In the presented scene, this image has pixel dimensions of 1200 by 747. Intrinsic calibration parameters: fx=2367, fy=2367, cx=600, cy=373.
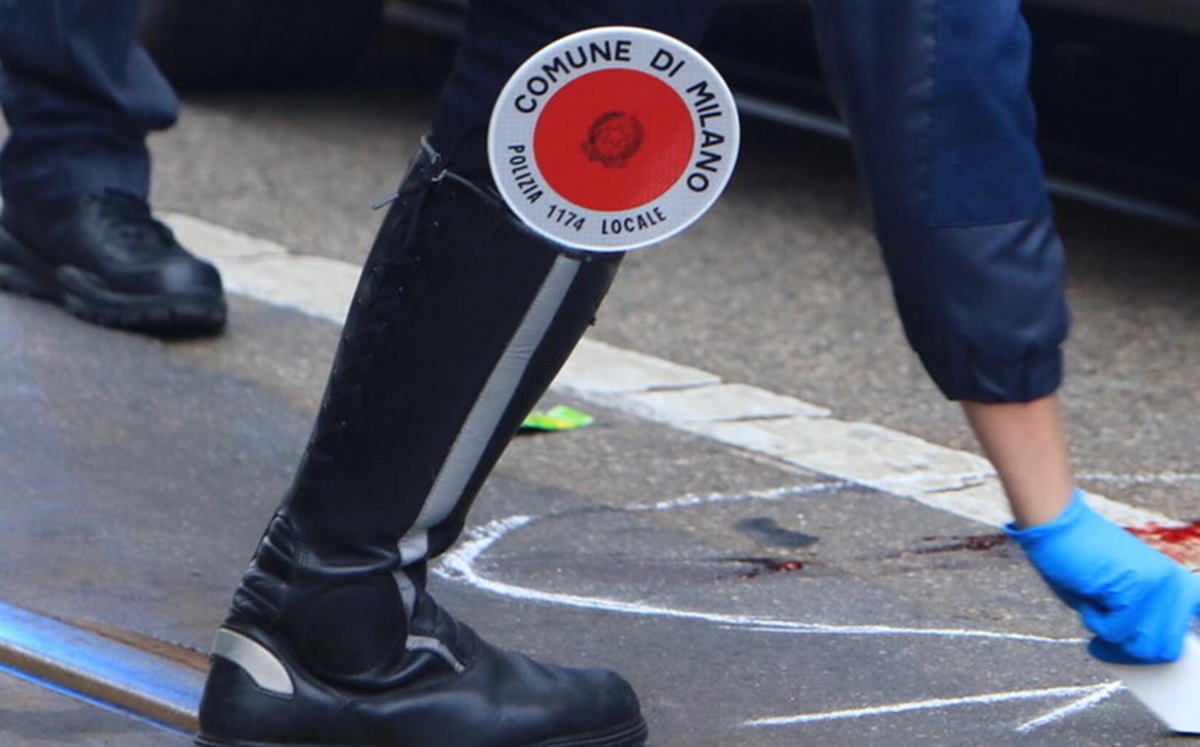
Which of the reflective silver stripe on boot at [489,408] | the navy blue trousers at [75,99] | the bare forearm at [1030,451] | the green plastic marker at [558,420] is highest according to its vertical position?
the bare forearm at [1030,451]

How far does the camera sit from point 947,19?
1.91 m

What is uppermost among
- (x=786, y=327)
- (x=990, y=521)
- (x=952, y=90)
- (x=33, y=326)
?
(x=952, y=90)

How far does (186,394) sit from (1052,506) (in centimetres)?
168

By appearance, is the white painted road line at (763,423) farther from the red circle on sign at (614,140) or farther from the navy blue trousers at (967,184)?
the red circle on sign at (614,140)

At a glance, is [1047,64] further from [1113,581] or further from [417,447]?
[417,447]

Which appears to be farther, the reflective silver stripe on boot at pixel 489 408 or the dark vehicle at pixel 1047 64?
the dark vehicle at pixel 1047 64

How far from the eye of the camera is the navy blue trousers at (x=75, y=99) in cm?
369

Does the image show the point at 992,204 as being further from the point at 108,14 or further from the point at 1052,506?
the point at 108,14

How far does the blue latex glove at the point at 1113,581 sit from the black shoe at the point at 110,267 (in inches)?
74.5

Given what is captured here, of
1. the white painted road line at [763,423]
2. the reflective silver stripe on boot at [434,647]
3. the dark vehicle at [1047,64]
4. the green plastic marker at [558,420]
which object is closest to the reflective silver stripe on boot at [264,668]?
the reflective silver stripe on boot at [434,647]

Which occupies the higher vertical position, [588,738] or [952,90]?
[952,90]

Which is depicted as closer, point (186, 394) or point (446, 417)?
point (446, 417)

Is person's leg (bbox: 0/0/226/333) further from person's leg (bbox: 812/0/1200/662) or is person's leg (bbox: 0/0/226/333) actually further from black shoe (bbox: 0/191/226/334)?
person's leg (bbox: 812/0/1200/662)

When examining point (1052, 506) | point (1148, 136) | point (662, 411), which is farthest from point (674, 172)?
point (1148, 136)
